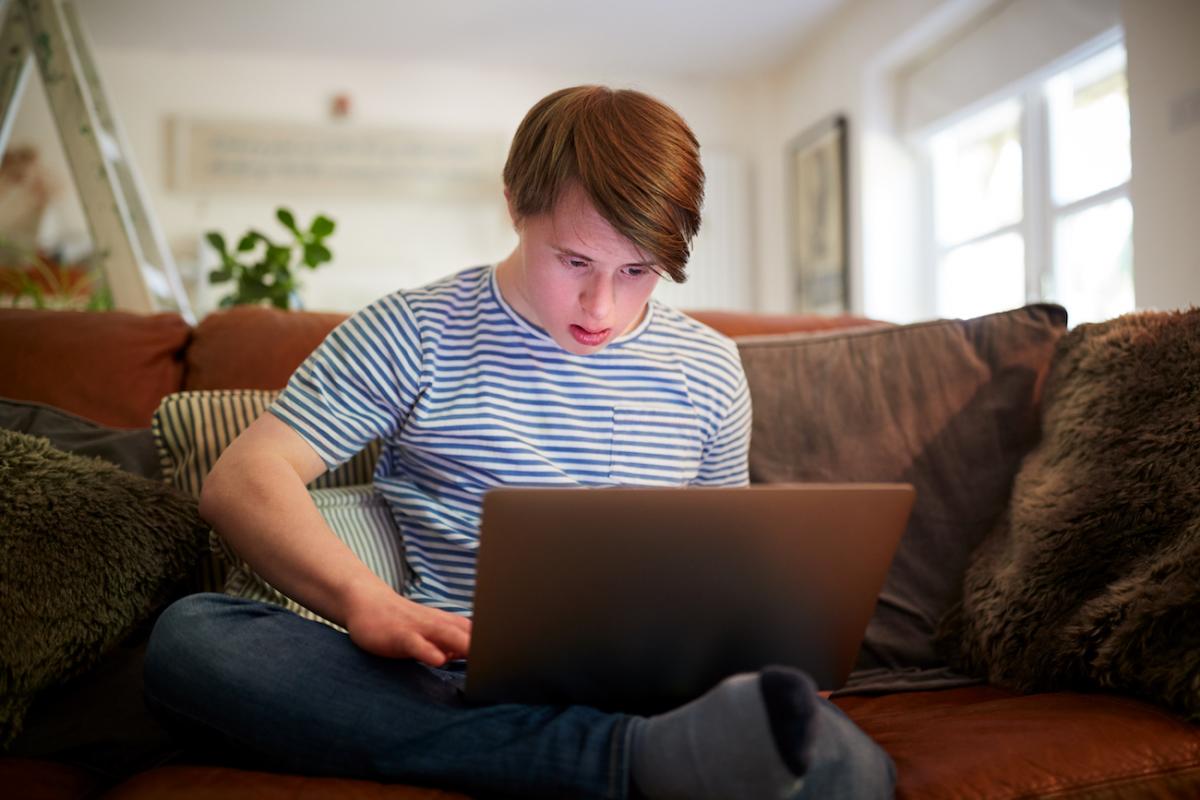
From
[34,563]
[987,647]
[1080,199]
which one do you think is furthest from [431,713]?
[1080,199]

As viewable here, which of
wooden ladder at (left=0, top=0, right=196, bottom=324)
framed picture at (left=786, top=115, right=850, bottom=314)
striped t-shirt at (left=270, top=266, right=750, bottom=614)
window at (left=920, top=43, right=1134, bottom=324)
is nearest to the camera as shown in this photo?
striped t-shirt at (left=270, top=266, right=750, bottom=614)

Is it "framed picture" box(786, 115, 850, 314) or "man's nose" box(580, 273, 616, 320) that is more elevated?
"framed picture" box(786, 115, 850, 314)

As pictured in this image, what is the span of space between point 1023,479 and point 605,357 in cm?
53

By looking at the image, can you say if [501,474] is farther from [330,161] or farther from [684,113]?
[684,113]

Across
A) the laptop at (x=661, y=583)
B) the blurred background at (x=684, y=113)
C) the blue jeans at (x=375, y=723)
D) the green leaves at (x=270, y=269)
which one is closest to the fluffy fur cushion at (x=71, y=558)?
the blue jeans at (x=375, y=723)

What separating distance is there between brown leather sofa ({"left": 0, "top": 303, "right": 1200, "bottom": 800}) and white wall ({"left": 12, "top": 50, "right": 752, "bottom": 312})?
133 inches

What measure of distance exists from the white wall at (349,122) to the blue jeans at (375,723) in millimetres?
4060

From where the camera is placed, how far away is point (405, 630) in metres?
0.79

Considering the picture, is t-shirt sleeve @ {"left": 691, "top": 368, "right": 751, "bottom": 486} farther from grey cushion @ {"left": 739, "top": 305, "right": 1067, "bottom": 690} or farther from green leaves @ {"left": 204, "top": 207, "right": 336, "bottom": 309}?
green leaves @ {"left": 204, "top": 207, "right": 336, "bottom": 309}

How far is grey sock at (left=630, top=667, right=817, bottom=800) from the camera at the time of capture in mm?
648

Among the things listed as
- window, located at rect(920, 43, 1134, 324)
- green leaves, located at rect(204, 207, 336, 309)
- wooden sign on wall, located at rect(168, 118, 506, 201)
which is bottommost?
green leaves, located at rect(204, 207, 336, 309)

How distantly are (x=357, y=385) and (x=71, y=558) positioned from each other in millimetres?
322

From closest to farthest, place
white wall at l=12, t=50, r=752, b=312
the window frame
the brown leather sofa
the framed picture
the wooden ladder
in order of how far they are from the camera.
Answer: the brown leather sofa, the wooden ladder, the window frame, the framed picture, white wall at l=12, t=50, r=752, b=312

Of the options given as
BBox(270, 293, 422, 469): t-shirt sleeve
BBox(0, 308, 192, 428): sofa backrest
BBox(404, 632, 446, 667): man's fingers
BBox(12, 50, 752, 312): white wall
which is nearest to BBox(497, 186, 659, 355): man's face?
BBox(270, 293, 422, 469): t-shirt sleeve
